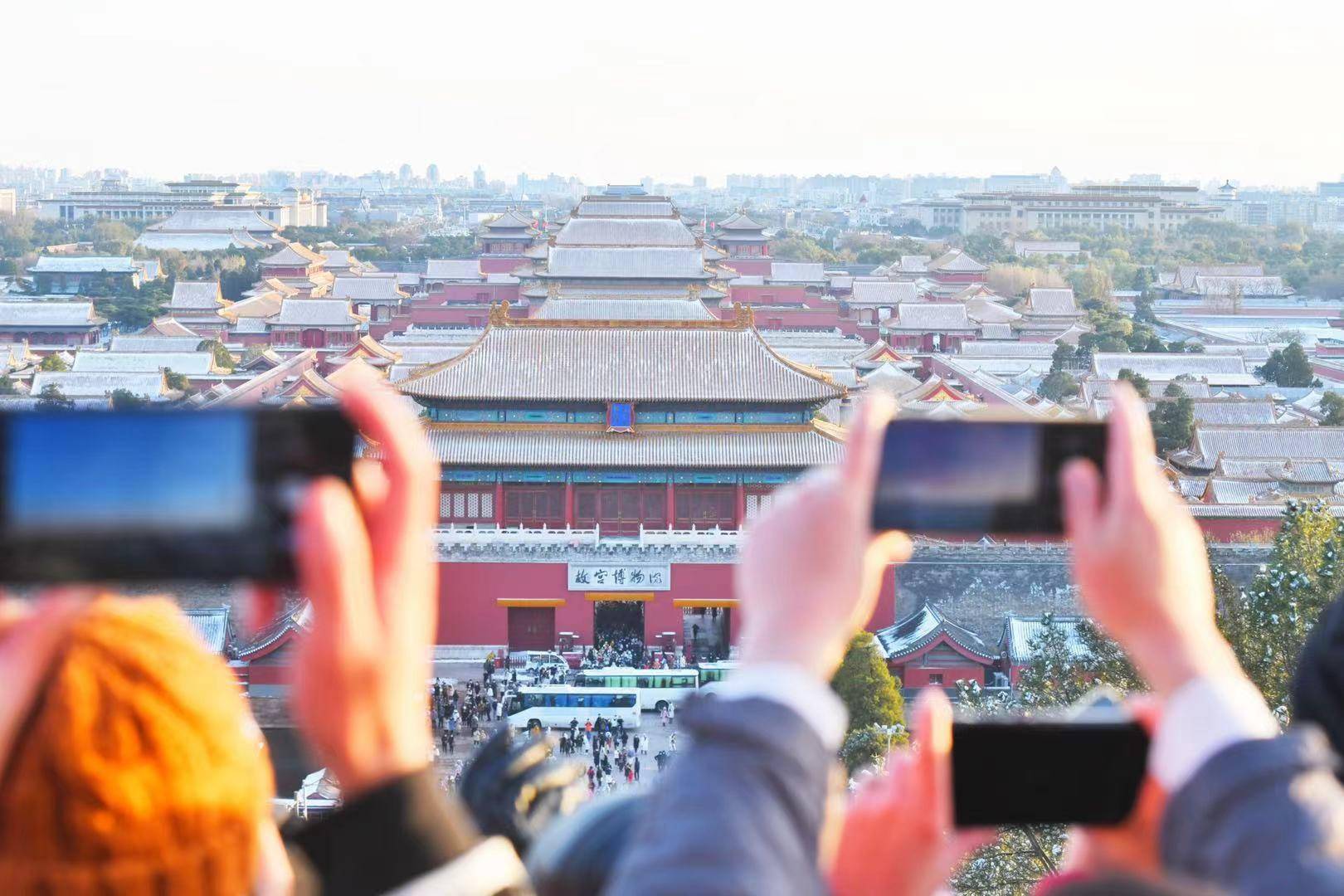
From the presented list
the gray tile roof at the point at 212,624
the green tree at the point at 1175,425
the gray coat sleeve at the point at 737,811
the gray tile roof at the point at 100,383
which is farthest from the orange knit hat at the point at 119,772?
the gray tile roof at the point at 100,383

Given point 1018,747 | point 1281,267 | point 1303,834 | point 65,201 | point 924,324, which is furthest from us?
point 65,201

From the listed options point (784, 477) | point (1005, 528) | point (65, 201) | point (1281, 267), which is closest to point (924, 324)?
point (784, 477)

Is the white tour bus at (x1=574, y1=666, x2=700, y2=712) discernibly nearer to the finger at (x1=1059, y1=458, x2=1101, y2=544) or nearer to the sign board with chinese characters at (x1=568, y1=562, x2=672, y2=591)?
the sign board with chinese characters at (x1=568, y1=562, x2=672, y2=591)

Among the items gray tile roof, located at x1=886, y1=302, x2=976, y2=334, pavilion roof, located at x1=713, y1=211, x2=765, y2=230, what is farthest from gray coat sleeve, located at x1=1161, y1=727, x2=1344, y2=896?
pavilion roof, located at x1=713, y1=211, x2=765, y2=230

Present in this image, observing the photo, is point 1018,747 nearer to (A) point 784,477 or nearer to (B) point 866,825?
(B) point 866,825

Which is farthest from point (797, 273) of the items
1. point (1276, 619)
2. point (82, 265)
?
point (1276, 619)

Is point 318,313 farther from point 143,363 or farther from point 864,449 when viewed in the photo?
point 864,449
